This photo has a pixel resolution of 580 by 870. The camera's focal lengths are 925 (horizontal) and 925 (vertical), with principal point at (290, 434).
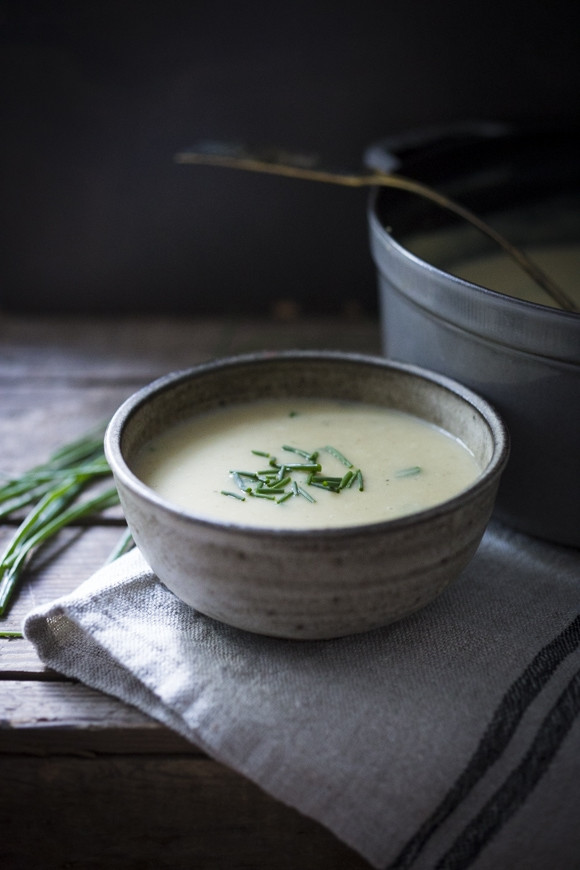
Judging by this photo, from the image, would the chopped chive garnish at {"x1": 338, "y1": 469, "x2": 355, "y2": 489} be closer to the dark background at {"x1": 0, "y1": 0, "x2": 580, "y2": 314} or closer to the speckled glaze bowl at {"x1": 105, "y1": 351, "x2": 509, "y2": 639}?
the speckled glaze bowl at {"x1": 105, "y1": 351, "x2": 509, "y2": 639}

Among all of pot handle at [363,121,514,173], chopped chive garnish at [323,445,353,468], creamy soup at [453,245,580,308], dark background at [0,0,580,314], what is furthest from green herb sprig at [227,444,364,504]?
dark background at [0,0,580,314]

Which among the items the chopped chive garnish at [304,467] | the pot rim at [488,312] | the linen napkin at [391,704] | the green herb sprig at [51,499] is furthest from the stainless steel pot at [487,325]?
the green herb sprig at [51,499]

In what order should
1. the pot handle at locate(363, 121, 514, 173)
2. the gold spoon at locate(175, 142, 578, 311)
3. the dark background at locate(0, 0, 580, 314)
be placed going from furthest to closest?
1. the dark background at locate(0, 0, 580, 314)
2. the pot handle at locate(363, 121, 514, 173)
3. the gold spoon at locate(175, 142, 578, 311)

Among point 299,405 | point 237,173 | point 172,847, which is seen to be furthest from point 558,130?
point 172,847

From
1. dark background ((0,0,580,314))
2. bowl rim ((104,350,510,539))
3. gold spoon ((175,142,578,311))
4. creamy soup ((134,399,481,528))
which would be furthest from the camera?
dark background ((0,0,580,314))

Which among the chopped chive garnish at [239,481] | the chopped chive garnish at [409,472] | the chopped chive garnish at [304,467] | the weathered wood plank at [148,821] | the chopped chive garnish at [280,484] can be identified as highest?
the chopped chive garnish at [280,484]

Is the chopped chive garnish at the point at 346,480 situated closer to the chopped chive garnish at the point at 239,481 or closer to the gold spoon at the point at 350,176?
the chopped chive garnish at the point at 239,481

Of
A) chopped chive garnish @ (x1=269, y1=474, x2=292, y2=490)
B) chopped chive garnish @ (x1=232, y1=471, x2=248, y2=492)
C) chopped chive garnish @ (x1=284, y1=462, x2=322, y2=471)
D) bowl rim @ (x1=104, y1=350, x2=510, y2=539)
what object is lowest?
chopped chive garnish @ (x1=232, y1=471, x2=248, y2=492)
